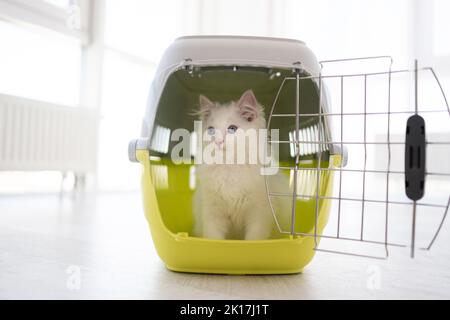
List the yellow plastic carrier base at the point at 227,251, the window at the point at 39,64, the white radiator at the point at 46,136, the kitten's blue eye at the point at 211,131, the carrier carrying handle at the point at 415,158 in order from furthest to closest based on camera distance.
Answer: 1. the window at the point at 39,64
2. the white radiator at the point at 46,136
3. the kitten's blue eye at the point at 211,131
4. the yellow plastic carrier base at the point at 227,251
5. the carrier carrying handle at the point at 415,158

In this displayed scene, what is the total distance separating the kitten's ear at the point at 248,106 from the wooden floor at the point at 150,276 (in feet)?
2.02

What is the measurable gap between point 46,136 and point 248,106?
2.98 metres

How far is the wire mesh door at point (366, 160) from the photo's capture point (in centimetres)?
97

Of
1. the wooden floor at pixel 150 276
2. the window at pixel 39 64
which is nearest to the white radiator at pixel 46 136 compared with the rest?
the window at pixel 39 64

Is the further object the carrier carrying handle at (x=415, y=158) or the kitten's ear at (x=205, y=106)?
the kitten's ear at (x=205, y=106)

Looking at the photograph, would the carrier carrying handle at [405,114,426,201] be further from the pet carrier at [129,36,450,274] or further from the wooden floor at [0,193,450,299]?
the wooden floor at [0,193,450,299]

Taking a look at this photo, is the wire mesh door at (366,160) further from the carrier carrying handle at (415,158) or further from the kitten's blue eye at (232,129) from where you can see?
the kitten's blue eye at (232,129)

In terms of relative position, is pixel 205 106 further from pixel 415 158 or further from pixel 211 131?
pixel 415 158

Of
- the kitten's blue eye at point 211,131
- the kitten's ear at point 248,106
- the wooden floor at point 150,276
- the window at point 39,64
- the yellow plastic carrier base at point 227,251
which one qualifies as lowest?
the wooden floor at point 150,276

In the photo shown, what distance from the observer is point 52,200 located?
363cm

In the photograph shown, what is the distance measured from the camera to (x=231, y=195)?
1.48 m

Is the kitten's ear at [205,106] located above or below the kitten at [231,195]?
above
